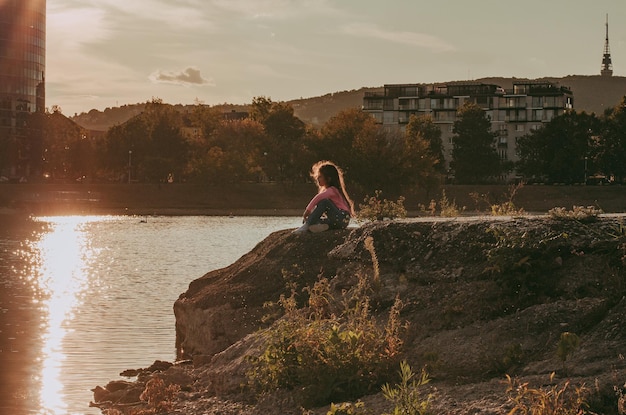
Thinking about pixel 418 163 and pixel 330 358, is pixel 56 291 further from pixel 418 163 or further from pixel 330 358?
pixel 418 163

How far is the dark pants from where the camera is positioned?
20.7 m

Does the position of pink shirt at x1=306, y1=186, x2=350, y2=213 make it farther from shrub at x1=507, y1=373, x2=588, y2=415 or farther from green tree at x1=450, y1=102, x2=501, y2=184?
green tree at x1=450, y1=102, x2=501, y2=184

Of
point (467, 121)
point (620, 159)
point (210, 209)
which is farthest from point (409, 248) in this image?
point (467, 121)

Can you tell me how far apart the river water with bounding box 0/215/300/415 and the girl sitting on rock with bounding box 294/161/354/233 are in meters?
4.83

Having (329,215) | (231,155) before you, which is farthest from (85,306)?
(231,155)

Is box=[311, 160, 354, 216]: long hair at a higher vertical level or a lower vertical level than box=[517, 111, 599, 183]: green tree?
lower

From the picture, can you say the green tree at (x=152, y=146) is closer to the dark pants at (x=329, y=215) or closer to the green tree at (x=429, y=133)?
the green tree at (x=429, y=133)

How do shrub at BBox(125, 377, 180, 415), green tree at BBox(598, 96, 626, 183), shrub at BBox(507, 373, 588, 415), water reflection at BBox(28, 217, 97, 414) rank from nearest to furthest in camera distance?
shrub at BBox(507, 373, 588, 415) → shrub at BBox(125, 377, 180, 415) → water reflection at BBox(28, 217, 97, 414) → green tree at BBox(598, 96, 626, 183)

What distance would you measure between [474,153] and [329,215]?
141553mm

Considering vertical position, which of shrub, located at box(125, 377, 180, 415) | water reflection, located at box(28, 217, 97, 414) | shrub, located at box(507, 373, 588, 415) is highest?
shrub, located at box(507, 373, 588, 415)

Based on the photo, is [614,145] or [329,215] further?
[614,145]

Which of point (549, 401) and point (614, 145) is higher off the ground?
point (614, 145)

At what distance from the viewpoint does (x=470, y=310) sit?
47.4 ft

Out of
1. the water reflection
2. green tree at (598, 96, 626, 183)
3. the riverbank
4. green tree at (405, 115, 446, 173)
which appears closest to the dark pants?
the water reflection
